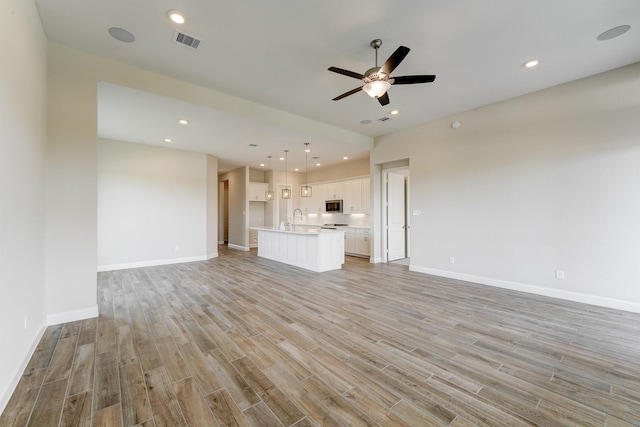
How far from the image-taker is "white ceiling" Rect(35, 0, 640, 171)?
2.51m

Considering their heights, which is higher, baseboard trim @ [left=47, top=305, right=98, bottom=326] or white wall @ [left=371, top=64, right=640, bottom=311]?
white wall @ [left=371, top=64, right=640, bottom=311]

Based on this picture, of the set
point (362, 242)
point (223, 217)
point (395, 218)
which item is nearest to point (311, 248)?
point (362, 242)

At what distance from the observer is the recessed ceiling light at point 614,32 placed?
2768 mm

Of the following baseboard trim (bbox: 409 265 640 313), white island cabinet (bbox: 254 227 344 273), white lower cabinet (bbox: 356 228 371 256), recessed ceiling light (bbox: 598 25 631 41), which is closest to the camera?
recessed ceiling light (bbox: 598 25 631 41)

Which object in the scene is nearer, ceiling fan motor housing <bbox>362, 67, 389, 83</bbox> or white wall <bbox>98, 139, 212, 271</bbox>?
ceiling fan motor housing <bbox>362, 67, 389, 83</bbox>

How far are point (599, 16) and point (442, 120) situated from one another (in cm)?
275

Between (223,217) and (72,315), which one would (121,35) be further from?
(223,217)

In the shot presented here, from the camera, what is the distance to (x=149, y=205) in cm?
631

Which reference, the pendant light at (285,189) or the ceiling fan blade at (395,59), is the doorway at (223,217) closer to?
the pendant light at (285,189)

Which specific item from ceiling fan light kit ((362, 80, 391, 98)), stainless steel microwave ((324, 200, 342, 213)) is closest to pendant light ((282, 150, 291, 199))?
stainless steel microwave ((324, 200, 342, 213))

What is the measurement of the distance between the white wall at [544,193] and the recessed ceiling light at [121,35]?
17.1 feet

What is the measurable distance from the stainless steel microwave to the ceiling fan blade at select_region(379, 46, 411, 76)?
19.7 ft

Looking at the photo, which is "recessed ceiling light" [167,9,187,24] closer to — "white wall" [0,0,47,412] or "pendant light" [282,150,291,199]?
"white wall" [0,0,47,412]

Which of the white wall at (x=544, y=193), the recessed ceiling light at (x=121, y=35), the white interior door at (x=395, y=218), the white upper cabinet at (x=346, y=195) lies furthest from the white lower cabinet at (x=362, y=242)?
the recessed ceiling light at (x=121, y=35)
